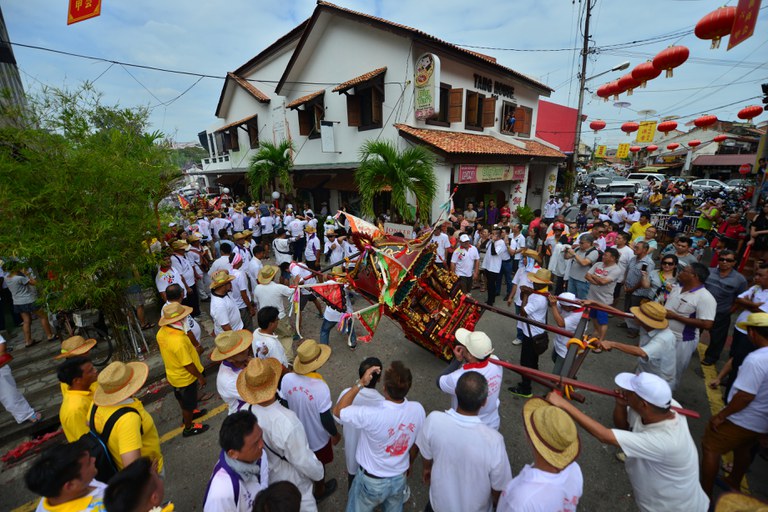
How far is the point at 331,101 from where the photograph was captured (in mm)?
14258

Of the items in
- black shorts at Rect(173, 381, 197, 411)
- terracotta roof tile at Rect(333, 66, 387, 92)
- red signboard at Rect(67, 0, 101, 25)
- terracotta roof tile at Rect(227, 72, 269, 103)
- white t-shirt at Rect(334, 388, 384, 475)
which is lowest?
black shorts at Rect(173, 381, 197, 411)

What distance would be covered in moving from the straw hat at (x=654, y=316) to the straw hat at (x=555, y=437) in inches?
88.1

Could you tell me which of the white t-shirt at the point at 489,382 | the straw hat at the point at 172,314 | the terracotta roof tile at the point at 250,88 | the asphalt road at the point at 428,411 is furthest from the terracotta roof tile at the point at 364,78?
the white t-shirt at the point at 489,382

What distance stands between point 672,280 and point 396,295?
4.72 m

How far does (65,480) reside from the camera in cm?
175

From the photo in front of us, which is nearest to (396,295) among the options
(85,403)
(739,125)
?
(85,403)

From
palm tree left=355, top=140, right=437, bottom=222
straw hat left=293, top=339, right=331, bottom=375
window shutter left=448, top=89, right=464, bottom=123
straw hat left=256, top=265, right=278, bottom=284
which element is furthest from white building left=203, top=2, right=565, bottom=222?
straw hat left=293, top=339, right=331, bottom=375

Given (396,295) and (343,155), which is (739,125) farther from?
(396,295)

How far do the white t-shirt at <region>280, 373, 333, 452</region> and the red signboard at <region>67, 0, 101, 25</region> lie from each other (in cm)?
799

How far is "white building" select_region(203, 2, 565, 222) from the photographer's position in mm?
11570

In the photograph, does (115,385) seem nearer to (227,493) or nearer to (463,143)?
(227,493)

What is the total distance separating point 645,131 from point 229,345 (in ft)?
91.9

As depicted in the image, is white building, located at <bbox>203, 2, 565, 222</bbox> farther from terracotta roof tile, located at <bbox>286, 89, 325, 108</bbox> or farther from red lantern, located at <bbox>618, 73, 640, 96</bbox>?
red lantern, located at <bbox>618, 73, 640, 96</bbox>

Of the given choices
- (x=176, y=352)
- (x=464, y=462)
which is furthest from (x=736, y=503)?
(x=176, y=352)
